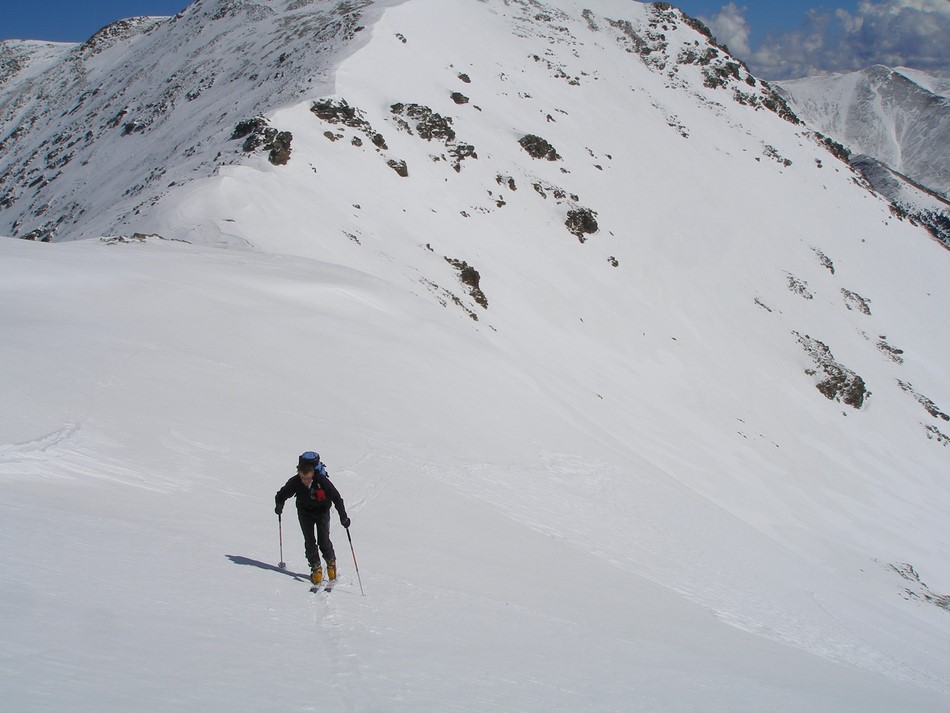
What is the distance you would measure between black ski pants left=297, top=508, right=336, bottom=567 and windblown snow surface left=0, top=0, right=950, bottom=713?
31 cm

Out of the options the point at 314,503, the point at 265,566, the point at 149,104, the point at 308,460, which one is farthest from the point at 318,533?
the point at 149,104

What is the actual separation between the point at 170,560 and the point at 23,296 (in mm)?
9490

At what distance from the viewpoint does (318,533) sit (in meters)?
6.86

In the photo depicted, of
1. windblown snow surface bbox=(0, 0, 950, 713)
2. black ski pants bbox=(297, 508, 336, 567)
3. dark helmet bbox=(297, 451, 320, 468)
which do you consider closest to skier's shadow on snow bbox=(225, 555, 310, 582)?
windblown snow surface bbox=(0, 0, 950, 713)

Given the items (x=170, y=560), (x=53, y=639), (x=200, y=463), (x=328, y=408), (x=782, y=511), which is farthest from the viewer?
(x=782, y=511)

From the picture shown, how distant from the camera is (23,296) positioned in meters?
12.7

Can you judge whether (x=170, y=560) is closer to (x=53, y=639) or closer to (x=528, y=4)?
(x=53, y=639)

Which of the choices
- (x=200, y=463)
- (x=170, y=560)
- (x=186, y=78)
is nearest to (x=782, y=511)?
(x=200, y=463)

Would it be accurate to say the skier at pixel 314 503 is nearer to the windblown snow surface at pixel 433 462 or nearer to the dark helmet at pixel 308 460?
the dark helmet at pixel 308 460

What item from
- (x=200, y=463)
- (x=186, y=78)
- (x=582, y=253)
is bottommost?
(x=200, y=463)

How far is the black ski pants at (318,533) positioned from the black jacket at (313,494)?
0.13 feet

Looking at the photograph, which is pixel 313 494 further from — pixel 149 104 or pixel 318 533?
pixel 149 104

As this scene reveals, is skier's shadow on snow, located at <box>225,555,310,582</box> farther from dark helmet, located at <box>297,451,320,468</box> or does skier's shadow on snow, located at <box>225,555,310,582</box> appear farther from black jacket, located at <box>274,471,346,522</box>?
dark helmet, located at <box>297,451,320,468</box>

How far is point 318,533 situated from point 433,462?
15.4 feet
